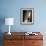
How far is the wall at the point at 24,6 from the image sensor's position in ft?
14.4

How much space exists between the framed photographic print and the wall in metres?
0.11

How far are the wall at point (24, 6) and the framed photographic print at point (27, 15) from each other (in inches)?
4.2

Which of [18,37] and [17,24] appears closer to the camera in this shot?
[18,37]

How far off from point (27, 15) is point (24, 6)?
336mm

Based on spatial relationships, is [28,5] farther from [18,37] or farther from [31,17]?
[18,37]

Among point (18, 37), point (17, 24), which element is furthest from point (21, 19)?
point (18, 37)

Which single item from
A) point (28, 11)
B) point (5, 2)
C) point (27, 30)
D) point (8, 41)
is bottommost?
point (8, 41)

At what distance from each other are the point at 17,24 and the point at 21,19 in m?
0.23

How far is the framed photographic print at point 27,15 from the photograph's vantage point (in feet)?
14.4

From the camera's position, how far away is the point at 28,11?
438 cm

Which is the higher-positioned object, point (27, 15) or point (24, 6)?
point (24, 6)

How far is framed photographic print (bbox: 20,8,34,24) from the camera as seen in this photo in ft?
14.4

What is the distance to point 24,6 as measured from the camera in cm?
438

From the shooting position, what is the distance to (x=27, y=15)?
4395 mm
